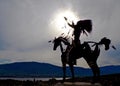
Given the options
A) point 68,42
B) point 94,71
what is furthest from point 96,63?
point 68,42

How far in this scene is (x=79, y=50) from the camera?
18.5 metres

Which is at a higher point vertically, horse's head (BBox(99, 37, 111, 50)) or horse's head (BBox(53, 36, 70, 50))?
horse's head (BBox(53, 36, 70, 50))

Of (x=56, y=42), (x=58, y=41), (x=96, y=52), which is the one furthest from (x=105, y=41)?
(x=56, y=42)

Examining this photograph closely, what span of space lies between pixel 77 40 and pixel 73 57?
35.4 inches

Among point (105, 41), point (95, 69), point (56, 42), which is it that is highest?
point (56, 42)

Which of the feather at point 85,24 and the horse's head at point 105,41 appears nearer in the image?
the feather at point 85,24

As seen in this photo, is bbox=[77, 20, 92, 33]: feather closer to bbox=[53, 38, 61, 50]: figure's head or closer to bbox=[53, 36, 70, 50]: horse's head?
bbox=[53, 36, 70, 50]: horse's head

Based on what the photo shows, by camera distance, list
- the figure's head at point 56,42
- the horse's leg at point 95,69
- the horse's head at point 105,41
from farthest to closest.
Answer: the figure's head at point 56,42 → the horse's head at point 105,41 → the horse's leg at point 95,69

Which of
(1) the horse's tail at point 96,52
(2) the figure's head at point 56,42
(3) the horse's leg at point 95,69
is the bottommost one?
(3) the horse's leg at point 95,69

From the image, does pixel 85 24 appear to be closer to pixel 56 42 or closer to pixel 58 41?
pixel 58 41

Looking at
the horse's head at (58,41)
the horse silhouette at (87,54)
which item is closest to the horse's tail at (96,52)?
the horse silhouette at (87,54)

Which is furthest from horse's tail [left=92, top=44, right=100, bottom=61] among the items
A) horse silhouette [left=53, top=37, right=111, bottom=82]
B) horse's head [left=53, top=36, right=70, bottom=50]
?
horse's head [left=53, top=36, right=70, bottom=50]

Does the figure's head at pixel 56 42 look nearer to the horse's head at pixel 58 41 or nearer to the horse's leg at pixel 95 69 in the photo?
the horse's head at pixel 58 41

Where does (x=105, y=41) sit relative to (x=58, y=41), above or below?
below
